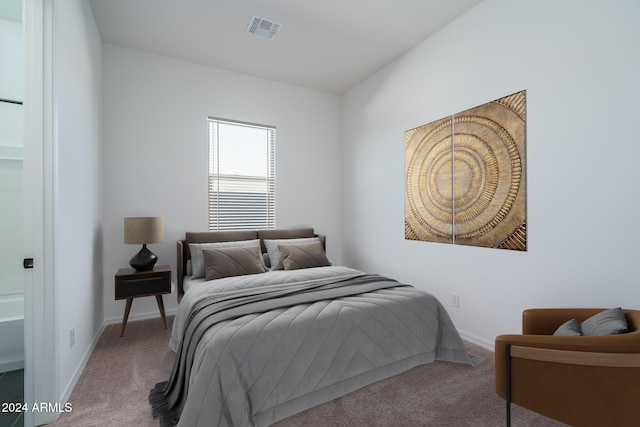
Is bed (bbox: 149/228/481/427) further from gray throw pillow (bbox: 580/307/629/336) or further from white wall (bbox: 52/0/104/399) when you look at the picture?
gray throw pillow (bbox: 580/307/629/336)

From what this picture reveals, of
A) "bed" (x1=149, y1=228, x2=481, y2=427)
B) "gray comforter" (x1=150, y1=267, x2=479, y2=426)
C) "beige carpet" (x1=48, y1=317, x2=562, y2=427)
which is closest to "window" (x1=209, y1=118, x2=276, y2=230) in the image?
"bed" (x1=149, y1=228, x2=481, y2=427)

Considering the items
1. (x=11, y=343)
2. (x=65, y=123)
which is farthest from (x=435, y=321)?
(x=11, y=343)

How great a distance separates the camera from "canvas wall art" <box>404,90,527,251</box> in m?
2.50

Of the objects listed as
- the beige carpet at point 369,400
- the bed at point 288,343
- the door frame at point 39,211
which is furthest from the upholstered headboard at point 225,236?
the door frame at point 39,211

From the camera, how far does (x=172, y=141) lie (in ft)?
12.0

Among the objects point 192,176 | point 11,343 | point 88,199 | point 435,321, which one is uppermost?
point 192,176

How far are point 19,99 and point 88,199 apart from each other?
1006mm

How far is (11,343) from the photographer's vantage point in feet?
7.46

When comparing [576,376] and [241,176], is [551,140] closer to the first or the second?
[576,376]

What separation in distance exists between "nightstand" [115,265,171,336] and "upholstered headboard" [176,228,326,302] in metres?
0.20

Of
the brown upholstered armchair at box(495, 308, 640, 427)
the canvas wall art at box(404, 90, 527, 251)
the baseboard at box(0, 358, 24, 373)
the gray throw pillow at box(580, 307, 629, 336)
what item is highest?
the canvas wall art at box(404, 90, 527, 251)

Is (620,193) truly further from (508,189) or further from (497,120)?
(497,120)

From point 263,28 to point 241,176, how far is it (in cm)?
183

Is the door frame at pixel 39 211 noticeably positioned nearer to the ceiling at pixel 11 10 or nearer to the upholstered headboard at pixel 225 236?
the ceiling at pixel 11 10
